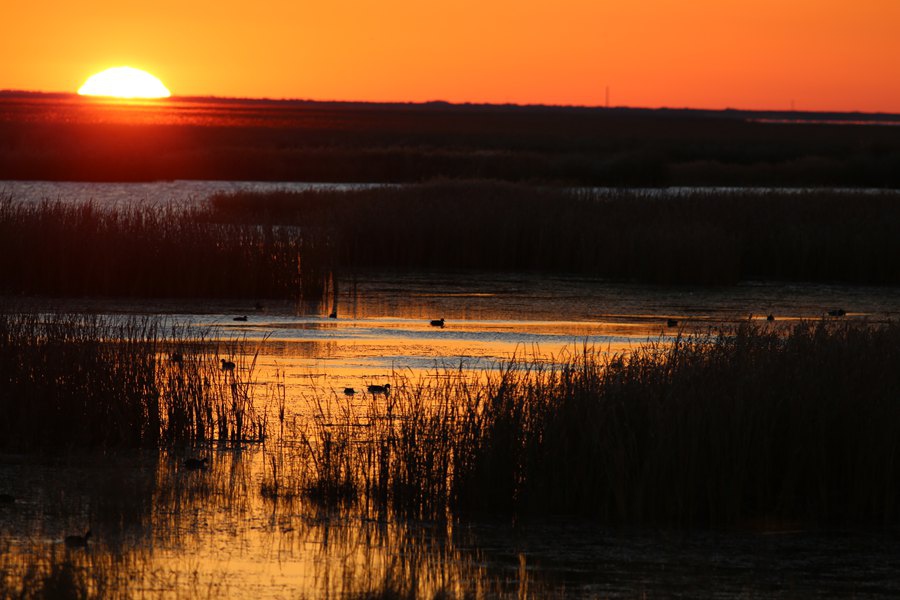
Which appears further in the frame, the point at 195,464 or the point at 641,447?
the point at 195,464

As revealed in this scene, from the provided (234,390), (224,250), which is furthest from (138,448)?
(224,250)

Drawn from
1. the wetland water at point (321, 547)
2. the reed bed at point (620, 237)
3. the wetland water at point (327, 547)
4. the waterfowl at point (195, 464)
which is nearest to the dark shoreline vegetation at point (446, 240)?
the reed bed at point (620, 237)

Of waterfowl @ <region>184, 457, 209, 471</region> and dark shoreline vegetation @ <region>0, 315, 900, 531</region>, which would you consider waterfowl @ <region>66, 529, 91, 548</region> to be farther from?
waterfowl @ <region>184, 457, 209, 471</region>

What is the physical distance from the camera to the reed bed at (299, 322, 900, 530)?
700 centimetres

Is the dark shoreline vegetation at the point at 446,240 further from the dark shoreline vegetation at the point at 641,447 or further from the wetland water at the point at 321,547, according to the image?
the dark shoreline vegetation at the point at 641,447

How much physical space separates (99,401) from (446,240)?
13344 mm

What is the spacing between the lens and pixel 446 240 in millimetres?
21375

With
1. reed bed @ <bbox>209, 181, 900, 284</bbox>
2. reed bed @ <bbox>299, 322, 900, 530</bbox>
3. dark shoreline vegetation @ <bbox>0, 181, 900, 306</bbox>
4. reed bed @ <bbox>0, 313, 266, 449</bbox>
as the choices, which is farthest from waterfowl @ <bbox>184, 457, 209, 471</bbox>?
reed bed @ <bbox>209, 181, 900, 284</bbox>

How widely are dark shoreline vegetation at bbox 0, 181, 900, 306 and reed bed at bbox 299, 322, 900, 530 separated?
9.09m

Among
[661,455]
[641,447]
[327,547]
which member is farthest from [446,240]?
[327,547]

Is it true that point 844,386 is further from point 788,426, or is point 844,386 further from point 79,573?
A: point 79,573

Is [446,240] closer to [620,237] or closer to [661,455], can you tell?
[620,237]

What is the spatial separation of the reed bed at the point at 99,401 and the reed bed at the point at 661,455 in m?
1.33

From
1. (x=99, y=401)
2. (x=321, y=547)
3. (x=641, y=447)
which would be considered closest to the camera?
(x=321, y=547)
